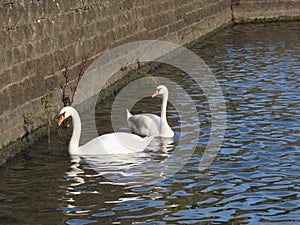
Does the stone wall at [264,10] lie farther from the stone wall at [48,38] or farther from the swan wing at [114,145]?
the swan wing at [114,145]

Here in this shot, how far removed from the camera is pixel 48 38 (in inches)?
455

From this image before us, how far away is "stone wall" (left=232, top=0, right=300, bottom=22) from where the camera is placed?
24688mm

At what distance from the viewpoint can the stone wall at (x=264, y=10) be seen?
24688mm

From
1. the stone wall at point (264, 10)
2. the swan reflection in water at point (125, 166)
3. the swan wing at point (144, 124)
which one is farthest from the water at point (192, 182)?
the stone wall at point (264, 10)

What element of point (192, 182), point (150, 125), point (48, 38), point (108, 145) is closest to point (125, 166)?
point (108, 145)

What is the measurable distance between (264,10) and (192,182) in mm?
16752

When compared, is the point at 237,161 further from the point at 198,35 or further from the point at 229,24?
the point at 229,24

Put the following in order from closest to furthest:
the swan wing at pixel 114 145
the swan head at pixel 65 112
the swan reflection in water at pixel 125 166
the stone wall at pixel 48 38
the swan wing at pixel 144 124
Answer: the swan reflection in water at pixel 125 166 → the swan wing at pixel 114 145 → the stone wall at pixel 48 38 → the swan head at pixel 65 112 → the swan wing at pixel 144 124

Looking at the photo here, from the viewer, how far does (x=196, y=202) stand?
7977mm

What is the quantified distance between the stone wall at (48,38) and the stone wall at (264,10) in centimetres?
765

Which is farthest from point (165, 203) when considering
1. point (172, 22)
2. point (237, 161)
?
point (172, 22)

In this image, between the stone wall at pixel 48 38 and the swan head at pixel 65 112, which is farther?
the swan head at pixel 65 112

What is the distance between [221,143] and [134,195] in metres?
2.43

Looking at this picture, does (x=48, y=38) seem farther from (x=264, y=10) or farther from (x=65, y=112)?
(x=264, y=10)
